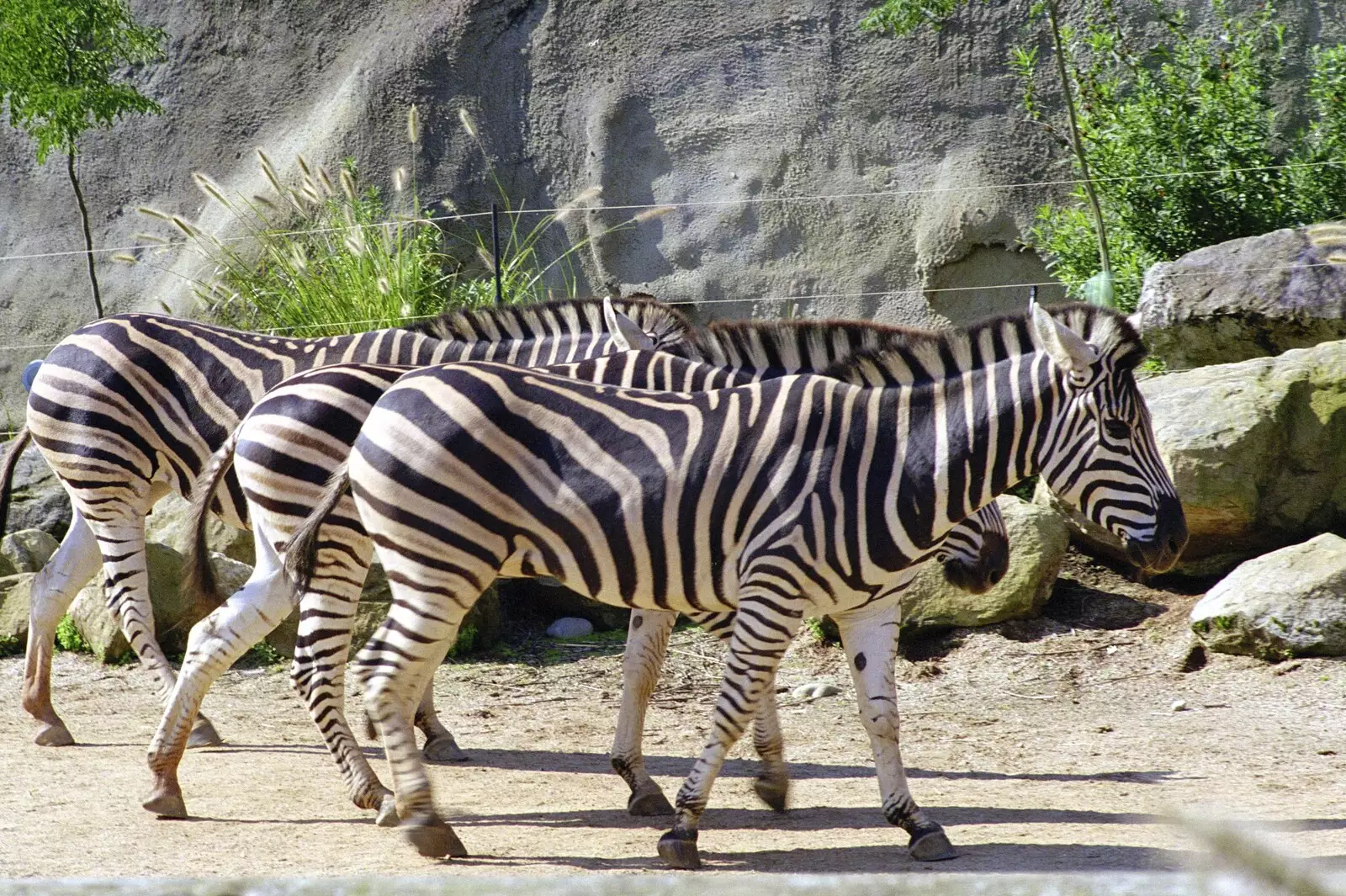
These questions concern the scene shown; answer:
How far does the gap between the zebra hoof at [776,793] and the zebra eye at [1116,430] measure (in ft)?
6.49

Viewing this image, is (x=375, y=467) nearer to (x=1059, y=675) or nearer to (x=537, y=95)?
(x=1059, y=675)

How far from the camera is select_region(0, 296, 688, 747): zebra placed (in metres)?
6.61

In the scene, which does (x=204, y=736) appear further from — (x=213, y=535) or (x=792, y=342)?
(x=792, y=342)

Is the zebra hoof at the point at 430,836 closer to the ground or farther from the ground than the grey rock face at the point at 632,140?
Answer: closer to the ground

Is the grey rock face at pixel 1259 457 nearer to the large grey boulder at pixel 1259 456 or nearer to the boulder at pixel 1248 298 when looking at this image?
the large grey boulder at pixel 1259 456

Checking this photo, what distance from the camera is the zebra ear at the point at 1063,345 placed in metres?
4.65

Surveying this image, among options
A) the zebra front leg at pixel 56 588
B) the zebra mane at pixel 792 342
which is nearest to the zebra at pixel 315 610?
the zebra mane at pixel 792 342

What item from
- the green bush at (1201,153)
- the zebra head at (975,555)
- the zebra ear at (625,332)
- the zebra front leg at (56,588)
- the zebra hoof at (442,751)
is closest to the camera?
the zebra head at (975,555)

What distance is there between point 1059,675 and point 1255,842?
22.6 ft

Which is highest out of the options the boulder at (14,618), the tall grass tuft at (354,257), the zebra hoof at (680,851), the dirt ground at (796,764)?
the tall grass tuft at (354,257)

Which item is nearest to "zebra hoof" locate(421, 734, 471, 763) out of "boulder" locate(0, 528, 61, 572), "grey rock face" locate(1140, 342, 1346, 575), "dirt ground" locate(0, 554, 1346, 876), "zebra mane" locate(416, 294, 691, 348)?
"dirt ground" locate(0, 554, 1346, 876)

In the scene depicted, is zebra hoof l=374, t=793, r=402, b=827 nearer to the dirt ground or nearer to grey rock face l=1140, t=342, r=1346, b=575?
the dirt ground

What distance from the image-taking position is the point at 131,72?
47.0ft

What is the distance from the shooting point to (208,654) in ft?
18.0
